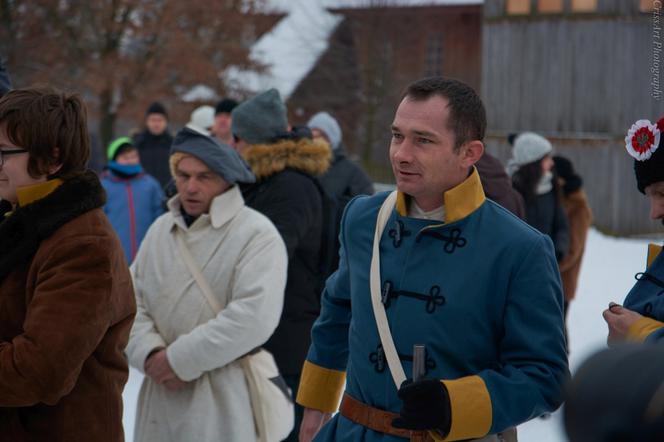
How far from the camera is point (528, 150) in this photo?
781 cm

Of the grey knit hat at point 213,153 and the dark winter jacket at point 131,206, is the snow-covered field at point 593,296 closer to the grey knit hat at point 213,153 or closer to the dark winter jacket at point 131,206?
the dark winter jacket at point 131,206

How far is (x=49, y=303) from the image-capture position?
276 cm

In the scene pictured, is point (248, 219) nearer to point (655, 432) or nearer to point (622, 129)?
point (655, 432)

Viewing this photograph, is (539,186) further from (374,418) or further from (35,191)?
(35,191)

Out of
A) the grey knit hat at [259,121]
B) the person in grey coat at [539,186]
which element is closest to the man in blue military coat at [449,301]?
A: the grey knit hat at [259,121]

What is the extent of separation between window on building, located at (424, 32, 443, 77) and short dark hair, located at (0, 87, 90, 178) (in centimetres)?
2838

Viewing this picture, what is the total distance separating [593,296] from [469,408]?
1054 centimetres

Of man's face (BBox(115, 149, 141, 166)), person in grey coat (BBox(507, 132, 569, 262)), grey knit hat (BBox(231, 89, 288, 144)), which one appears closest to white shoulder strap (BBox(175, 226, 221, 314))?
grey knit hat (BBox(231, 89, 288, 144))

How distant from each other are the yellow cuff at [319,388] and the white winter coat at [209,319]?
765 millimetres

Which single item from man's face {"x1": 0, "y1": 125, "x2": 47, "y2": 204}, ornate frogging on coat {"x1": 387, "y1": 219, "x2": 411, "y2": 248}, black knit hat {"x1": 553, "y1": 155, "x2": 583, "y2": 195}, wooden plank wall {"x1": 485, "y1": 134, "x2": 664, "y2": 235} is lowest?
wooden plank wall {"x1": 485, "y1": 134, "x2": 664, "y2": 235}

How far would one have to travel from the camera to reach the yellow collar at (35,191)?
9.70 feet

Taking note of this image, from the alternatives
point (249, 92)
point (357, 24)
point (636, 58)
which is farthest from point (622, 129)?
point (249, 92)

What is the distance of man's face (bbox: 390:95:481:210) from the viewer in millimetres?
2881

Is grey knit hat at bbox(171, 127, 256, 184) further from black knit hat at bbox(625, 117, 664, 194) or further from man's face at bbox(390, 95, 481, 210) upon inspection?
black knit hat at bbox(625, 117, 664, 194)
